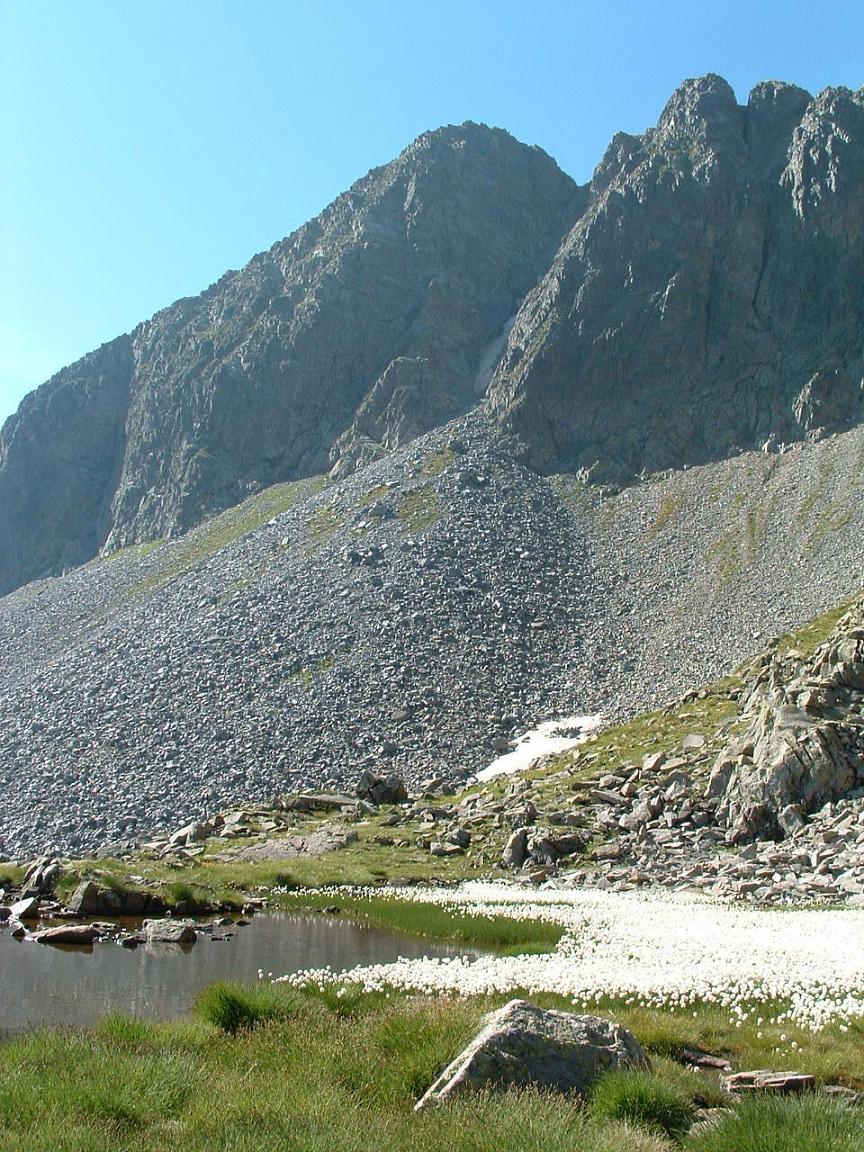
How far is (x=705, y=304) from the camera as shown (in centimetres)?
14100

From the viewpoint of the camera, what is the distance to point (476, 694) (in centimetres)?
7994

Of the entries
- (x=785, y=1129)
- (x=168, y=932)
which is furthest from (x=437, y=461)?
(x=785, y=1129)

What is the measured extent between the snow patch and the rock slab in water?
5411 centimetres

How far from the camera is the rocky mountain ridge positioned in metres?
133

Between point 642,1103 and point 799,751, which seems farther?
point 799,751

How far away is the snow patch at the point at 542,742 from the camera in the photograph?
223 feet

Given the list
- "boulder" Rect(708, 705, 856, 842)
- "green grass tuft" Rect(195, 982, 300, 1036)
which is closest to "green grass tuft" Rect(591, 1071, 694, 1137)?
"green grass tuft" Rect(195, 982, 300, 1036)

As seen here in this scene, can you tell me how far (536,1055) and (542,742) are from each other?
208ft

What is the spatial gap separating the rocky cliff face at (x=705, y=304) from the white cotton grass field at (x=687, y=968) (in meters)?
109

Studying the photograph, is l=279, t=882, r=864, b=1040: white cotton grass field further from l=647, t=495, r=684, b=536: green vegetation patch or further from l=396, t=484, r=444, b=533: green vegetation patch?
l=647, t=495, r=684, b=536: green vegetation patch

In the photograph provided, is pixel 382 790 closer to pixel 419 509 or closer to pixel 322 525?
pixel 419 509

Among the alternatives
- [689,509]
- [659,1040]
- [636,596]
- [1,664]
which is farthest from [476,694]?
[659,1040]

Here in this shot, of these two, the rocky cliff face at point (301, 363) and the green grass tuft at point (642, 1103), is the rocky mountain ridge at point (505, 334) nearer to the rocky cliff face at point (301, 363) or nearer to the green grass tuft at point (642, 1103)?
the rocky cliff face at point (301, 363)

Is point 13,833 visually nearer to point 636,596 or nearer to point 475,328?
point 636,596
